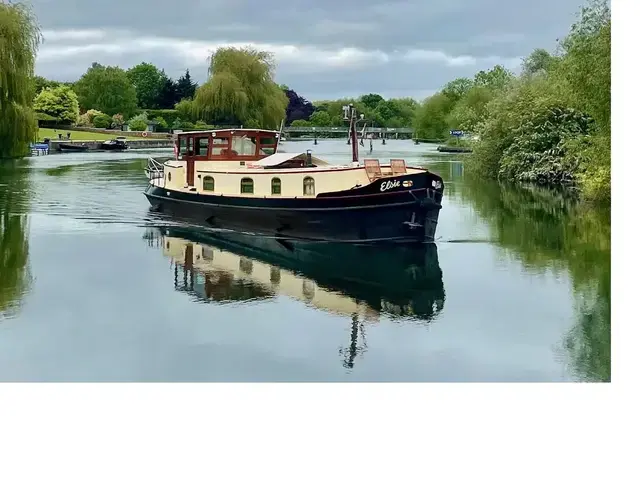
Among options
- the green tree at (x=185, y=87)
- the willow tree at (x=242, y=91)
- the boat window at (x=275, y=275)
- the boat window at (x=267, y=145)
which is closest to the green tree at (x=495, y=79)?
the willow tree at (x=242, y=91)

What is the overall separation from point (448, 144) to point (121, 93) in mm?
10911

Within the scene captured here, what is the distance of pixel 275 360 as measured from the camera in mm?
7945

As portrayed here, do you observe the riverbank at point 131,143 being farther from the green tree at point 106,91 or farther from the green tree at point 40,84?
the green tree at point 40,84

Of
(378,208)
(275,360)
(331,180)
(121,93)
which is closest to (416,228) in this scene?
(378,208)

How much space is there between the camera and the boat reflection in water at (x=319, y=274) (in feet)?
32.0

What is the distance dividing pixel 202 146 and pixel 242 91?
4682 mm

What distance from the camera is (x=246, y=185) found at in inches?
552

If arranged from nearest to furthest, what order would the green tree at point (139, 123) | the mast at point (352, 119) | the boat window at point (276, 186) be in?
the mast at point (352, 119)
the boat window at point (276, 186)
the green tree at point (139, 123)

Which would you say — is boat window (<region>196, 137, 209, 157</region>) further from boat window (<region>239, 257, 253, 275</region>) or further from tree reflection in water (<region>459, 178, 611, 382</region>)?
tree reflection in water (<region>459, 178, 611, 382</region>)

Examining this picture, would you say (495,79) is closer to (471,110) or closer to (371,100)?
(471,110)

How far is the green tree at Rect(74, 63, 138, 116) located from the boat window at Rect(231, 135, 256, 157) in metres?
2.77

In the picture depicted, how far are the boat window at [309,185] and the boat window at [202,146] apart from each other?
2.45 meters

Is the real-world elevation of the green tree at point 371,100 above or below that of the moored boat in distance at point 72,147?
above
